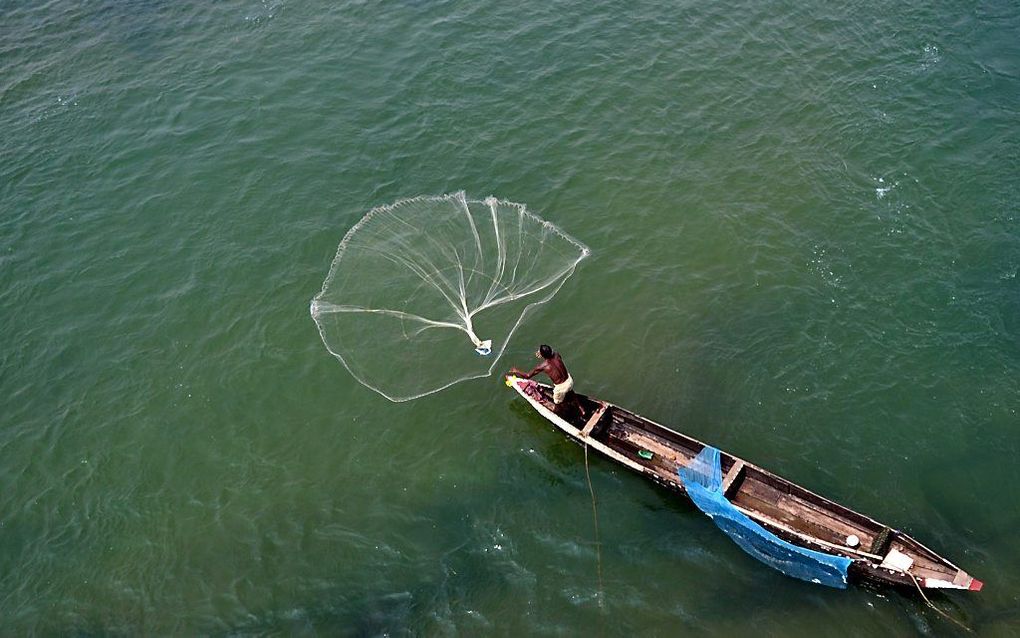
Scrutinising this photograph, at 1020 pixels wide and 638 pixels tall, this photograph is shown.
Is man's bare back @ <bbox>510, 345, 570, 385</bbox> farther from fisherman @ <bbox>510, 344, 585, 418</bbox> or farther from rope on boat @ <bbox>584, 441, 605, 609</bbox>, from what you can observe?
rope on boat @ <bbox>584, 441, 605, 609</bbox>

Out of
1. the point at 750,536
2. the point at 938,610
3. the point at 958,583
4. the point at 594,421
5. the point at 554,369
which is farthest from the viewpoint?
the point at 594,421

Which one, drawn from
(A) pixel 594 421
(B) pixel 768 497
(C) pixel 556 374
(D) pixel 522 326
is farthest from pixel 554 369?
(B) pixel 768 497

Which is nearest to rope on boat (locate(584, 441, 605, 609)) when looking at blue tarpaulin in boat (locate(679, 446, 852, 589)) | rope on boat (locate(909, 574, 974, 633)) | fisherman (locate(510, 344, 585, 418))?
fisherman (locate(510, 344, 585, 418))

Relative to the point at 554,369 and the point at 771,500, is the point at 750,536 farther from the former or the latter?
the point at 554,369

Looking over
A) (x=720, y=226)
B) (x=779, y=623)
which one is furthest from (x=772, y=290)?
(x=779, y=623)

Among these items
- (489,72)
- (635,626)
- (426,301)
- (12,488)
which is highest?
(489,72)

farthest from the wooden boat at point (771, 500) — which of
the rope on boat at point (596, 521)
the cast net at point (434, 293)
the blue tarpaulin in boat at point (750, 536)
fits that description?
the cast net at point (434, 293)

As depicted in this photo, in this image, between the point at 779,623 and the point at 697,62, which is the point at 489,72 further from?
the point at 779,623
